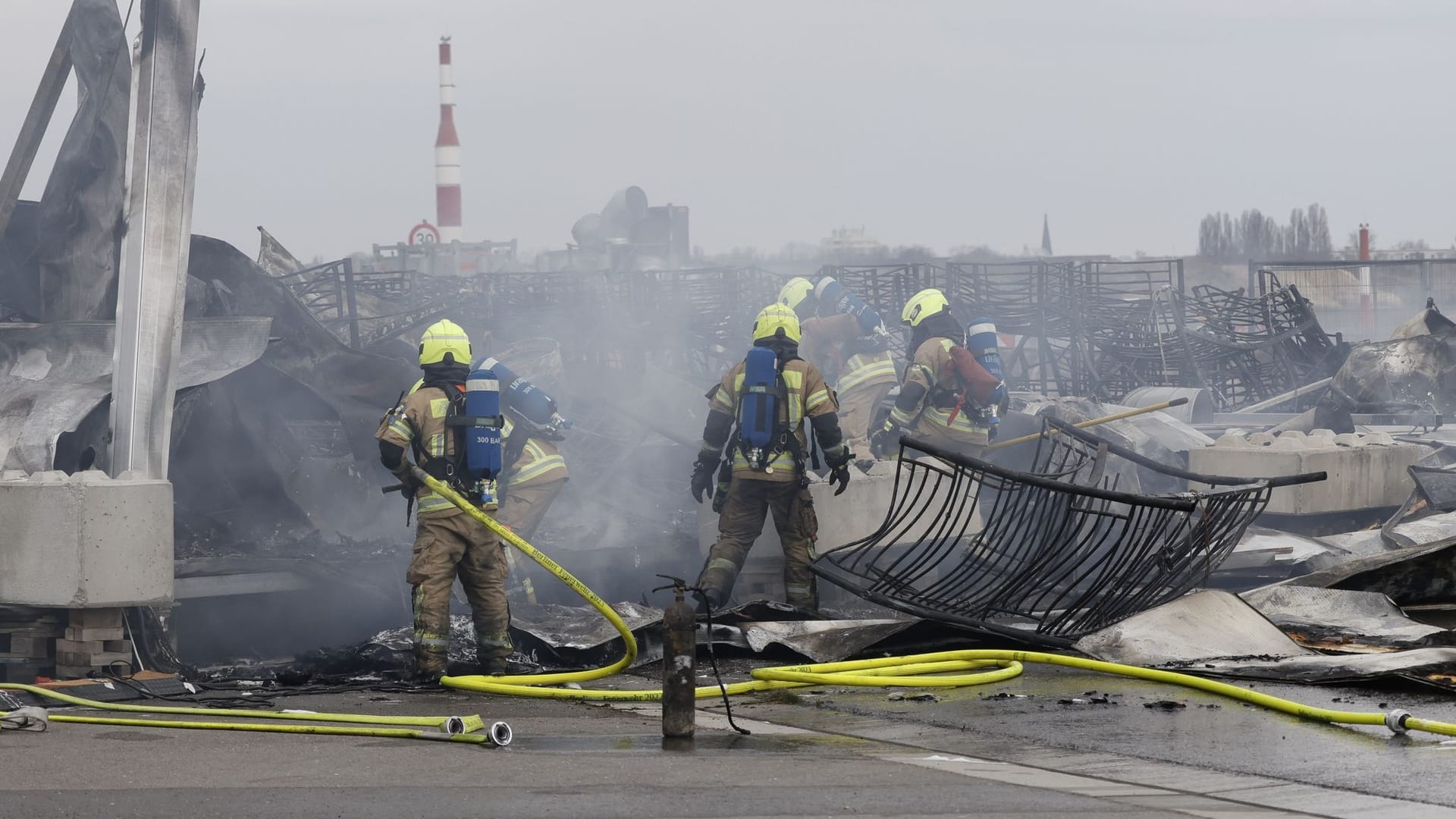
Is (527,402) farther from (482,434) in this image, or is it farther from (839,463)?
(482,434)

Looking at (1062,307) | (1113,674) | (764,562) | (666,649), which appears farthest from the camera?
(1062,307)

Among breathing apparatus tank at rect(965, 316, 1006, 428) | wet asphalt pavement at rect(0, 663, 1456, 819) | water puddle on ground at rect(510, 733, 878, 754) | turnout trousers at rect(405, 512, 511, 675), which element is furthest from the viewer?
breathing apparatus tank at rect(965, 316, 1006, 428)

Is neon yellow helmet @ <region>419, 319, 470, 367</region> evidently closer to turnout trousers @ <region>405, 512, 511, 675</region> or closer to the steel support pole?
turnout trousers @ <region>405, 512, 511, 675</region>

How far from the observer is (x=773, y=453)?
9125 mm

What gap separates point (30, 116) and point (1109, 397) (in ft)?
45.3

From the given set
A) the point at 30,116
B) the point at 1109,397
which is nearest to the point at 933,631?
the point at 30,116

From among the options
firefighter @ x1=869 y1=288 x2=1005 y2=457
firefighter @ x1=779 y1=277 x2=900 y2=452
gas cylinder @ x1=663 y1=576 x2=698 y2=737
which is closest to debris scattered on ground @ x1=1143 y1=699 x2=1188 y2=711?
gas cylinder @ x1=663 y1=576 x2=698 y2=737

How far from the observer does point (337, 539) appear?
12133 mm

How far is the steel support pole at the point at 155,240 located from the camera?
9.10 meters

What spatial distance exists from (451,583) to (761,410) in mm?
2099

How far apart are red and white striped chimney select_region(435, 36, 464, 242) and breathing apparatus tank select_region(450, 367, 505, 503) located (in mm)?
39732

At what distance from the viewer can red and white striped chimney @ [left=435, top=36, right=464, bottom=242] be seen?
47.2 meters

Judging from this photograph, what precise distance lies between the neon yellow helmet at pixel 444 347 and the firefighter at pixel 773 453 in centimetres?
163

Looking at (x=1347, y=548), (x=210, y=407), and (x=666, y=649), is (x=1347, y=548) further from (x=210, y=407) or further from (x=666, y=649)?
(x=210, y=407)
